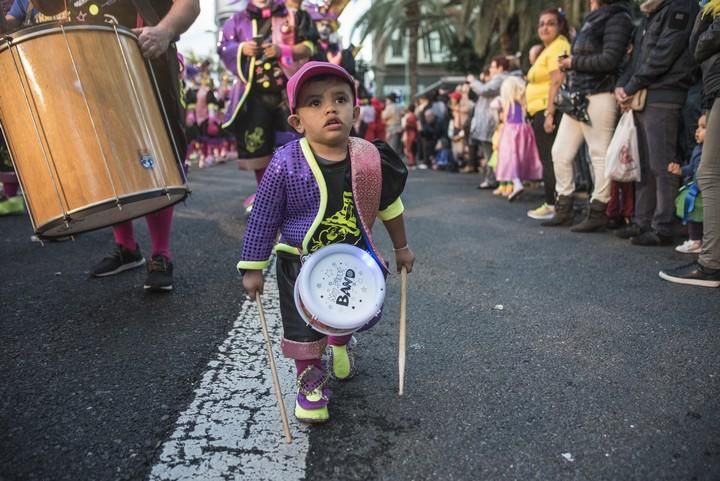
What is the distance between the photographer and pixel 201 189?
8.62 meters

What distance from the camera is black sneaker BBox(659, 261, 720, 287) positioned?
3572 millimetres

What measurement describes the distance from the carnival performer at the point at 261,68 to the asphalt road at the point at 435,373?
1.23 metres

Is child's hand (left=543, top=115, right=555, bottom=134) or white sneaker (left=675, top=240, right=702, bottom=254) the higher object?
child's hand (left=543, top=115, right=555, bottom=134)

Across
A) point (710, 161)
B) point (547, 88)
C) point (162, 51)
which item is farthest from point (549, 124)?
point (162, 51)

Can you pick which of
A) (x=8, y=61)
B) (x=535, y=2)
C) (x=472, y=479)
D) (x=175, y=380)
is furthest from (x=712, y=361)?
(x=535, y=2)

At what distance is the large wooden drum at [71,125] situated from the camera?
2.46 metres

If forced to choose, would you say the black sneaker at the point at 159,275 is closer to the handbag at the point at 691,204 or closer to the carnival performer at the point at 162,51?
the carnival performer at the point at 162,51

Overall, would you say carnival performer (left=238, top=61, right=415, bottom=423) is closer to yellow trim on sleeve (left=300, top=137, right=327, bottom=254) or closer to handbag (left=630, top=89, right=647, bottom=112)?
yellow trim on sleeve (left=300, top=137, right=327, bottom=254)

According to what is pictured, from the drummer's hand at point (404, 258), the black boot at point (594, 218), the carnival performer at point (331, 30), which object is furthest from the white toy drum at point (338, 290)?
the carnival performer at point (331, 30)

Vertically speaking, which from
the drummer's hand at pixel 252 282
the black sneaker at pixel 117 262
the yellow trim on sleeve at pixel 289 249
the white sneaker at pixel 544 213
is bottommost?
the white sneaker at pixel 544 213

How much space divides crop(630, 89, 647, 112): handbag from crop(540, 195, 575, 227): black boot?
1152mm

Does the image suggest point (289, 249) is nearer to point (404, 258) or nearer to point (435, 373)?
point (404, 258)

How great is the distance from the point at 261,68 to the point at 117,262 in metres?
1.97

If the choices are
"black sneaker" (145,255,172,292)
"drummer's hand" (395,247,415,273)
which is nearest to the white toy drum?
"drummer's hand" (395,247,415,273)
